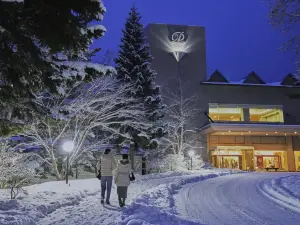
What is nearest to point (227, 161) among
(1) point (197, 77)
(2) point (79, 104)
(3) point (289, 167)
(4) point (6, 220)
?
(3) point (289, 167)

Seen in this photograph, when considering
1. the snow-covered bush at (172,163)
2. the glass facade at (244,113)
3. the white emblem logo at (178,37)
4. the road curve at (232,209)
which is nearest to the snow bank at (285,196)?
the road curve at (232,209)

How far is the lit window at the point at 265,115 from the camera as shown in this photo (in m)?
42.8

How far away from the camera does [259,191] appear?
1357 cm

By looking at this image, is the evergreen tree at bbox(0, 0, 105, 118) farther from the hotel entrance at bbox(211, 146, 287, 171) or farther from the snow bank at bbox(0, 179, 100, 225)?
the hotel entrance at bbox(211, 146, 287, 171)

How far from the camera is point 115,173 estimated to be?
988 cm

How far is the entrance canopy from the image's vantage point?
35312 millimetres

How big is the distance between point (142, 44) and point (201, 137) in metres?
16.0

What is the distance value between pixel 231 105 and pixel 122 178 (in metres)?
33.9

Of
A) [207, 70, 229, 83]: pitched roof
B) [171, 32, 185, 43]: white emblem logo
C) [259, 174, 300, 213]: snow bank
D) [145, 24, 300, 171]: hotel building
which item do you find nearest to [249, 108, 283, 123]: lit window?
[145, 24, 300, 171]: hotel building

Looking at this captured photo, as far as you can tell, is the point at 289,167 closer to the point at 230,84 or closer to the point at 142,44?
the point at 230,84

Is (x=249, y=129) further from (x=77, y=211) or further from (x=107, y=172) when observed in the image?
(x=77, y=211)

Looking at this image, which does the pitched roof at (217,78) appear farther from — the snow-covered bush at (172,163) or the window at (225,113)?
the snow-covered bush at (172,163)

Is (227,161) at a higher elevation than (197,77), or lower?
lower

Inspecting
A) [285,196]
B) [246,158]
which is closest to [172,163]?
[246,158]
